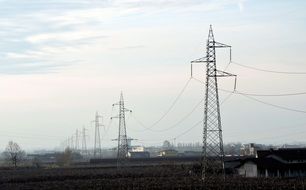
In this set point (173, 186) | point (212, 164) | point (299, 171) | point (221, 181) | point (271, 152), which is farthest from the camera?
point (271, 152)

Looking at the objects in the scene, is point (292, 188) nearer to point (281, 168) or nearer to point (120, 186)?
point (120, 186)

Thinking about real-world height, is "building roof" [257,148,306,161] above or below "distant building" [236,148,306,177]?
above

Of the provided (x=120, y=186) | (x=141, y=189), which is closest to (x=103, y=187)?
(x=120, y=186)

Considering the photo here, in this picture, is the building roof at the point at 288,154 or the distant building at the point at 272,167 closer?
the distant building at the point at 272,167

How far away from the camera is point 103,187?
4547 cm

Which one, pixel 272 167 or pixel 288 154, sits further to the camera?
pixel 288 154

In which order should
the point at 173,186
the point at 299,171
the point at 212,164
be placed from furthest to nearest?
the point at 299,171 < the point at 212,164 < the point at 173,186

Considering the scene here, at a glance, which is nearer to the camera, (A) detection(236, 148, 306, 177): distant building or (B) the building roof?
(A) detection(236, 148, 306, 177): distant building

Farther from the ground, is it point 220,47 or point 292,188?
point 220,47

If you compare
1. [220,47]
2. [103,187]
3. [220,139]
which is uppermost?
[220,47]

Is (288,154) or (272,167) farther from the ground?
(288,154)

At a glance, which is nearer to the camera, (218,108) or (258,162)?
(218,108)

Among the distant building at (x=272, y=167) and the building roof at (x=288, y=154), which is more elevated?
the building roof at (x=288, y=154)

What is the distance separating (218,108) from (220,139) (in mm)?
2018
